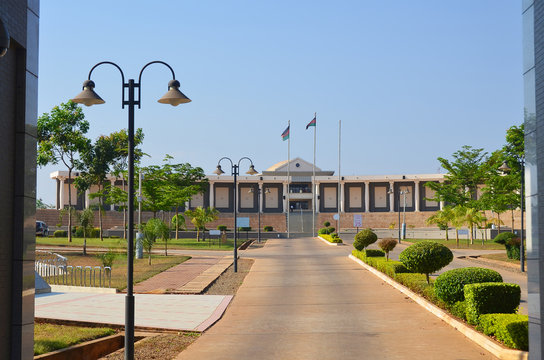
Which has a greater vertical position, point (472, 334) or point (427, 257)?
point (427, 257)

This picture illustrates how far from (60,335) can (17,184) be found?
514cm

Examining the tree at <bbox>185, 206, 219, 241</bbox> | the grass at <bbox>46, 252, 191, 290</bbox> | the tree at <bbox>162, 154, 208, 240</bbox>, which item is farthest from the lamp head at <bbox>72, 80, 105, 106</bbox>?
the tree at <bbox>185, 206, 219, 241</bbox>

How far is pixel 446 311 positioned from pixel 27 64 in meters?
11.6

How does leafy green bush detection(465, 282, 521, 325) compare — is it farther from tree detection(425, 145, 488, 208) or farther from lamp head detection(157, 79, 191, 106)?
tree detection(425, 145, 488, 208)

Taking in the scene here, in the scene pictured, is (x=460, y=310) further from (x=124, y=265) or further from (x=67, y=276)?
(x=124, y=265)

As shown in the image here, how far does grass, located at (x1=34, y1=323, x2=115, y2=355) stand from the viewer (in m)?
10.9

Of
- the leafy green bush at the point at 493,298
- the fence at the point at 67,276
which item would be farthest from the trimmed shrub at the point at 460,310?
the fence at the point at 67,276

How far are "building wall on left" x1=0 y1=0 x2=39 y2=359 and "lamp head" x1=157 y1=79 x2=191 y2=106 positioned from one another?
334 centimetres

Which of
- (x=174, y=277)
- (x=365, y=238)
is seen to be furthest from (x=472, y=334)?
(x=365, y=238)

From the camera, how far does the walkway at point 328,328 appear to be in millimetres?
11555

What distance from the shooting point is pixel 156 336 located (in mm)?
13438

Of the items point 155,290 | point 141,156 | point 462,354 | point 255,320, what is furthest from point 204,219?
point 462,354

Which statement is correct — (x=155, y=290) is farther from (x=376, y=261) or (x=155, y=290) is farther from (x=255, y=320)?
(x=376, y=261)

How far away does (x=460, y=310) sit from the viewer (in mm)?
13930
